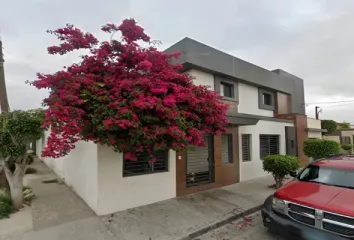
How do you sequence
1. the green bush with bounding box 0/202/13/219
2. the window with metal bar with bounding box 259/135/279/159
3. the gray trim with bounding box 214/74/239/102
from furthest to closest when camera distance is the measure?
1. the window with metal bar with bounding box 259/135/279/159
2. the gray trim with bounding box 214/74/239/102
3. the green bush with bounding box 0/202/13/219

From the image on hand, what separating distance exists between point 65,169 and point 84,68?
5.70 metres

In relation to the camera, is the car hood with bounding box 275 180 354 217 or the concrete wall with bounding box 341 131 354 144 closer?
the car hood with bounding box 275 180 354 217

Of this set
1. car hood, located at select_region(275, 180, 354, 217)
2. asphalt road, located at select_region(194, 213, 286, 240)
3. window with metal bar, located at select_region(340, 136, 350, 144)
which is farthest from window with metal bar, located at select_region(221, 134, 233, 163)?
window with metal bar, located at select_region(340, 136, 350, 144)

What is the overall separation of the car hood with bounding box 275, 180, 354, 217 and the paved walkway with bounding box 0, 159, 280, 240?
1.85 meters

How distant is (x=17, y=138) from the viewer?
562 centimetres

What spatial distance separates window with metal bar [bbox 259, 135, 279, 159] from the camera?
37.3 ft

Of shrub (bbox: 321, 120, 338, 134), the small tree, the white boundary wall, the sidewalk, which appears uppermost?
shrub (bbox: 321, 120, 338, 134)

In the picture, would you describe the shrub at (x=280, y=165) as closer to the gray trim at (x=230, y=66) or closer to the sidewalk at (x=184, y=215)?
the sidewalk at (x=184, y=215)

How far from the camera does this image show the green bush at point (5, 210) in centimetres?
531

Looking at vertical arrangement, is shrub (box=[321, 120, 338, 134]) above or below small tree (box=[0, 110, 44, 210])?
above

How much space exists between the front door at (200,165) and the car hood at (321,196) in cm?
377

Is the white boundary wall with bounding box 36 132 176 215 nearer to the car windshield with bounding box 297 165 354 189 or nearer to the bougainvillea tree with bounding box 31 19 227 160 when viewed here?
the bougainvillea tree with bounding box 31 19 227 160

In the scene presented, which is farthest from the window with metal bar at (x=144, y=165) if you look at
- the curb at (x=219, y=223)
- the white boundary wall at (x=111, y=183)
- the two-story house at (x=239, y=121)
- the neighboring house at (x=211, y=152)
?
the curb at (x=219, y=223)

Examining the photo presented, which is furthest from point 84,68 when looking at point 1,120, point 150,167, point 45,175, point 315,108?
point 315,108
